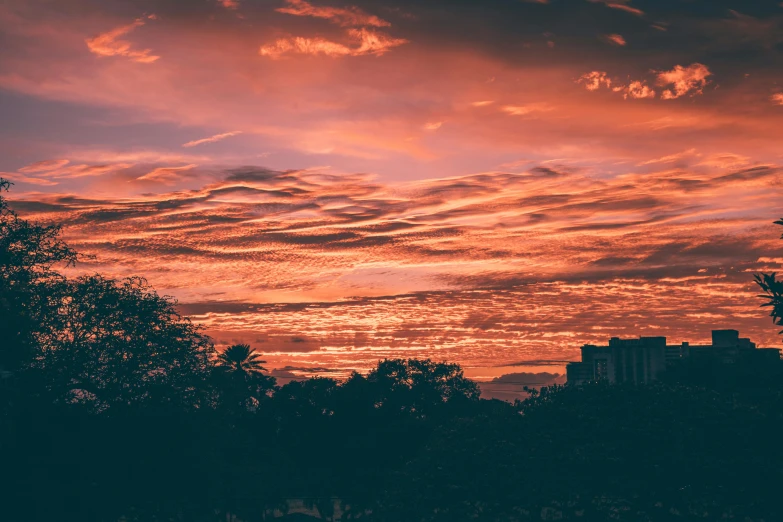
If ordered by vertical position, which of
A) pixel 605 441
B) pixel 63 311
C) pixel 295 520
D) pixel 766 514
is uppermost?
pixel 63 311

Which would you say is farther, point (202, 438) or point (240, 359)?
point (240, 359)

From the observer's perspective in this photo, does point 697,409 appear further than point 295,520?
No

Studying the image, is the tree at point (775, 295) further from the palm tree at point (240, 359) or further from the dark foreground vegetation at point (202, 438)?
the palm tree at point (240, 359)

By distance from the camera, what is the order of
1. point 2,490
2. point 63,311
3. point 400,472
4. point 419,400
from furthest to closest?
1. point 419,400
2. point 63,311
3. point 400,472
4. point 2,490

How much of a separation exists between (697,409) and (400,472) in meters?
11.7

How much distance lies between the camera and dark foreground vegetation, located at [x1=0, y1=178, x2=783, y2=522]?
3192cm

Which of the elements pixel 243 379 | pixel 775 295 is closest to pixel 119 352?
pixel 775 295

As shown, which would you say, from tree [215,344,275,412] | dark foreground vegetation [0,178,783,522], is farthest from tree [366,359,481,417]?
dark foreground vegetation [0,178,783,522]

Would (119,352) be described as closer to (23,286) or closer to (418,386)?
(23,286)

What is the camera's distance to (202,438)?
125 feet

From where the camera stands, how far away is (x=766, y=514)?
30.8 metres

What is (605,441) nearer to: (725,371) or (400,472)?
(400,472)

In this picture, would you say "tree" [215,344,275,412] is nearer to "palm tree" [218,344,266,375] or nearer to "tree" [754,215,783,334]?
"palm tree" [218,344,266,375]

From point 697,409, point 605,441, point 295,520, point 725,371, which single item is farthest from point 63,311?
point 725,371
